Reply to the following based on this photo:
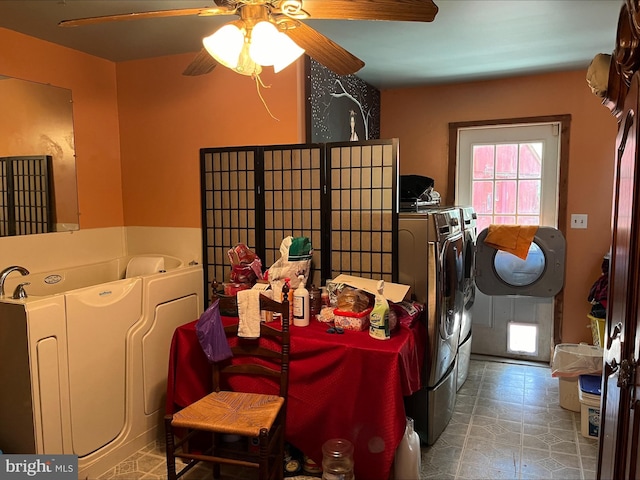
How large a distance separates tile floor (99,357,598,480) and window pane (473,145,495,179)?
→ 1703 mm

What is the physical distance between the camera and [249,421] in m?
1.92

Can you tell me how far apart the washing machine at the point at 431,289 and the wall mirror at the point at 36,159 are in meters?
2.07

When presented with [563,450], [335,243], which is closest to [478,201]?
[335,243]

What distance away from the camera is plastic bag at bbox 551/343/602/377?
2.79m

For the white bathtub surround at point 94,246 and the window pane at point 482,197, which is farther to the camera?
the window pane at point 482,197

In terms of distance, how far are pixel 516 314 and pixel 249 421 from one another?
2.70 m

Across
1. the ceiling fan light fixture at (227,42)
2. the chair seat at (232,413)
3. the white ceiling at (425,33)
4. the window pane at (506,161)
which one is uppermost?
the white ceiling at (425,33)

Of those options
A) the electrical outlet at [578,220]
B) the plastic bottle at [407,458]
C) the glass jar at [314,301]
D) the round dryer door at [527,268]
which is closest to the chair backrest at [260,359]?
the glass jar at [314,301]

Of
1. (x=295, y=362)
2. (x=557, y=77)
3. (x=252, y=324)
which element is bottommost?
(x=295, y=362)

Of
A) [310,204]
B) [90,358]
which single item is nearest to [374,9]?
[310,204]

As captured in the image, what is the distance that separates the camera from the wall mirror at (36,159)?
2.54 m

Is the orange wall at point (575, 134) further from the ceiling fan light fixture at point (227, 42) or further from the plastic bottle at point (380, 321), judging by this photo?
the ceiling fan light fixture at point (227, 42)

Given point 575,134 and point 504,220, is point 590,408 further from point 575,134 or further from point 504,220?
point 575,134

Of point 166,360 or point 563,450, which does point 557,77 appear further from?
point 166,360
